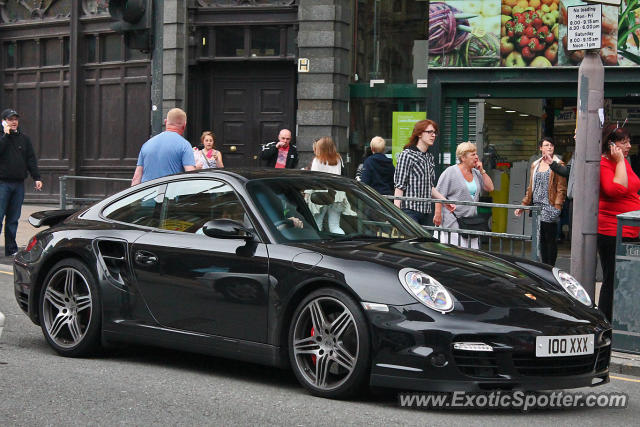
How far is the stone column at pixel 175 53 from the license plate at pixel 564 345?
13.6 metres

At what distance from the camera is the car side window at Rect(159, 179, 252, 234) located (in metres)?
7.11

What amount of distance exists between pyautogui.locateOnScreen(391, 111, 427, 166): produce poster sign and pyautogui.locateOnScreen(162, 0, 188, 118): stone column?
12.6 ft

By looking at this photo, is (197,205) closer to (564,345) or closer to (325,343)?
(325,343)

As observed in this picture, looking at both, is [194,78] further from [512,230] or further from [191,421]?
[191,421]

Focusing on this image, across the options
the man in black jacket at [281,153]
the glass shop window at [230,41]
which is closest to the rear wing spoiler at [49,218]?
the man in black jacket at [281,153]

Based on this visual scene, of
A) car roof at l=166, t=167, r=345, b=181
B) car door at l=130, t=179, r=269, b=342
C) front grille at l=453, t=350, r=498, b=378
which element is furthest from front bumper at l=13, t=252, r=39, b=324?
front grille at l=453, t=350, r=498, b=378

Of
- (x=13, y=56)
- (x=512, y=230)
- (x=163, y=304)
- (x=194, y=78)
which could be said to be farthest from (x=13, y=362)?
(x=13, y=56)

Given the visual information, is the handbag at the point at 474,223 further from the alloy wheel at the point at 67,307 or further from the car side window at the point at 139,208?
the alloy wheel at the point at 67,307

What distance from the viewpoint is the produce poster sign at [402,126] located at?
17.5 meters

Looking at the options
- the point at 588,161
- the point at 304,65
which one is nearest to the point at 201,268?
the point at 588,161

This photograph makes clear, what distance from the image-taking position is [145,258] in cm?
725

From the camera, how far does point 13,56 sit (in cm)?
2228

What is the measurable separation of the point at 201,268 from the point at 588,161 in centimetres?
382

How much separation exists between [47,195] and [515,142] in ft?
31.3
